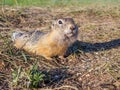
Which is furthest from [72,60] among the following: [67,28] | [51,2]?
[51,2]

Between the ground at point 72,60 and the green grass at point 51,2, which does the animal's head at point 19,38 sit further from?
the green grass at point 51,2

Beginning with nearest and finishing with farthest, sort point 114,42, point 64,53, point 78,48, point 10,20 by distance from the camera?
point 64,53 < point 78,48 < point 114,42 < point 10,20

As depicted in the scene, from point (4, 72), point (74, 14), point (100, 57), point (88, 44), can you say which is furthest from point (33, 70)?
point (74, 14)

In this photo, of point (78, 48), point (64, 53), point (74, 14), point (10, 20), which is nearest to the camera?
point (64, 53)

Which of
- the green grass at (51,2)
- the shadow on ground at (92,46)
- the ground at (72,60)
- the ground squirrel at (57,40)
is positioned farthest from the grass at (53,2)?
the ground squirrel at (57,40)

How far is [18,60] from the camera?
6410 millimetres

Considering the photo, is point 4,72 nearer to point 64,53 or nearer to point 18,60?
point 18,60

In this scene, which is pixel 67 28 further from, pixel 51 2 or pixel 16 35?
pixel 51 2

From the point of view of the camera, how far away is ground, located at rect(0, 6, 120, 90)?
581 cm

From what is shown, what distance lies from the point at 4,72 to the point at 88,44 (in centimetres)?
203

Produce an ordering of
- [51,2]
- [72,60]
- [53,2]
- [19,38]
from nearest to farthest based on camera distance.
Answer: [72,60] < [19,38] < [51,2] < [53,2]

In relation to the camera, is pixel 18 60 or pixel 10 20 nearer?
pixel 18 60

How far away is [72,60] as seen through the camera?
6777mm

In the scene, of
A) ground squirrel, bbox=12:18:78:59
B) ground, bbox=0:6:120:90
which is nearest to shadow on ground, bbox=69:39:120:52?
ground, bbox=0:6:120:90
